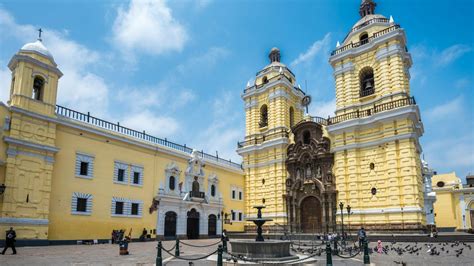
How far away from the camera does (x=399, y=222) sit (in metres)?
24.0

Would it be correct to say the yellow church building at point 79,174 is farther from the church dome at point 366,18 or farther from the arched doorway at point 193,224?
the church dome at point 366,18

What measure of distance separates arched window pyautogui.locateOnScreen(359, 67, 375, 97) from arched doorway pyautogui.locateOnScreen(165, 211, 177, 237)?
1883 centimetres

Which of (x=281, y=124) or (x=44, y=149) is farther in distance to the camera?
(x=281, y=124)

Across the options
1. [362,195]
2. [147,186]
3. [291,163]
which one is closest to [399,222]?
[362,195]

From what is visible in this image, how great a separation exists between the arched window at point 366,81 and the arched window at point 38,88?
2387cm

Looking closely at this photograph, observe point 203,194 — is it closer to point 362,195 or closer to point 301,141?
point 301,141

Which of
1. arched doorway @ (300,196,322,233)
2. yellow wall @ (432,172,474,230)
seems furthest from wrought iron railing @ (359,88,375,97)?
yellow wall @ (432,172,474,230)

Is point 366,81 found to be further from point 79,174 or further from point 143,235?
point 79,174

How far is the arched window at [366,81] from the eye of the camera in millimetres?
28675

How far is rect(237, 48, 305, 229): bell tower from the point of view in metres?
32.7

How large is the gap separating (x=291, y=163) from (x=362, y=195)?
23.8 feet

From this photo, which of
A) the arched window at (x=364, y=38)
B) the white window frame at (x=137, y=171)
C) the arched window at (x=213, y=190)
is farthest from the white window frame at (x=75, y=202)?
the arched window at (x=364, y=38)

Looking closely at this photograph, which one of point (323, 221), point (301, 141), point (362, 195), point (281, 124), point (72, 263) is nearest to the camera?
point (72, 263)

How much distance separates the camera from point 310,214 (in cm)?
3006
